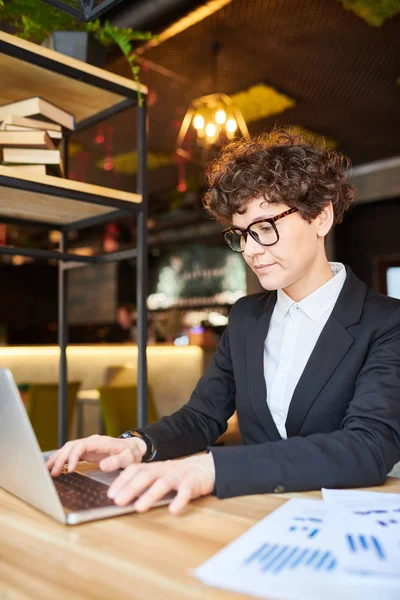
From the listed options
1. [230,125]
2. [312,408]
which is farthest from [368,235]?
[312,408]

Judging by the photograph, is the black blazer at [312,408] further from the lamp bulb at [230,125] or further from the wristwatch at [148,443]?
the lamp bulb at [230,125]

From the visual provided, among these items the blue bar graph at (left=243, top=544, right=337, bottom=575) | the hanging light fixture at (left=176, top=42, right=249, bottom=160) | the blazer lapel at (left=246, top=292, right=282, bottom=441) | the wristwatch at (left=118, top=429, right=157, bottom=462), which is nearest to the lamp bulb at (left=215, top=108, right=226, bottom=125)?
the hanging light fixture at (left=176, top=42, right=249, bottom=160)

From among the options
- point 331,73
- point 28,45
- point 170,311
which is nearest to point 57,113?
point 28,45

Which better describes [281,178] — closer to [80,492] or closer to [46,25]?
[80,492]

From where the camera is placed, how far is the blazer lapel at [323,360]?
1393mm

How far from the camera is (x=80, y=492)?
1030 millimetres

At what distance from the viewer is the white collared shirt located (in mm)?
1499

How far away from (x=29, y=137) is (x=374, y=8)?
2740 millimetres

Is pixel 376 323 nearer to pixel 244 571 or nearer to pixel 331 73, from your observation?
pixel 244 571

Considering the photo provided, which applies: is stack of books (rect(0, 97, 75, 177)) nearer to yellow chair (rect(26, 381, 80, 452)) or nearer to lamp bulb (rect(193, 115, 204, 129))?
yellow chair (rect(26, 381, 80, 452))

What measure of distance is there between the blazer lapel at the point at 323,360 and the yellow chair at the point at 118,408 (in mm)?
1951

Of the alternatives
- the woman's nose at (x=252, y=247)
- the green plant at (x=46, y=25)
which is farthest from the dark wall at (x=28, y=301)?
the woman's nose at (x=252, y=247)

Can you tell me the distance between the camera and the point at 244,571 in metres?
0.67

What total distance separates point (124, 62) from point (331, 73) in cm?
166
